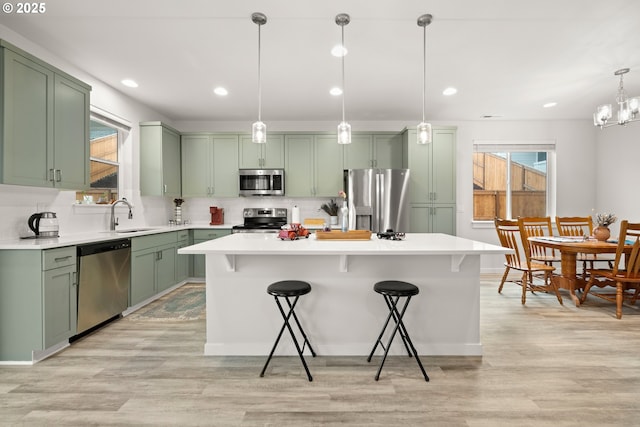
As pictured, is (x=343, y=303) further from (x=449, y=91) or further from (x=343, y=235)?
(x=449, y=91)

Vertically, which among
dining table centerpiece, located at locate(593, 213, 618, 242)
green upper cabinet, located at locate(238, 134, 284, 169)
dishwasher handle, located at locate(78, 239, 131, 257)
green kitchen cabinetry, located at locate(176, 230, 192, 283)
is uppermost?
green upper cabinet, located at locate(238, 134, 284, 169)

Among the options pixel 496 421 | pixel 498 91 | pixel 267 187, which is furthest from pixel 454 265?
pixel 267 187

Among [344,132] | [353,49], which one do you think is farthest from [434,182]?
[344,132]

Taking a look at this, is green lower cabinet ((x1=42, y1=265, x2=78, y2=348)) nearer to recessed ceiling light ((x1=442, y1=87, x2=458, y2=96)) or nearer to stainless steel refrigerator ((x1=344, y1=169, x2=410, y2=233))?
stainless steel refrigerator ((x1=344, y1=169, x2=410, y2=233))

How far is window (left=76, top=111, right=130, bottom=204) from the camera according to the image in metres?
3.76

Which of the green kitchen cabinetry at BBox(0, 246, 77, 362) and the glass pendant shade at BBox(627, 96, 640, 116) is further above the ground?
the glass pendant shade at BBox(627, 96, 640, 116)

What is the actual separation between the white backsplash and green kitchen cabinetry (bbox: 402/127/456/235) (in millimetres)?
1579

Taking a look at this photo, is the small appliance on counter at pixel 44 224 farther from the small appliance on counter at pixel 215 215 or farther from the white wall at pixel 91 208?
the small appliance on counter at pixel 215 215

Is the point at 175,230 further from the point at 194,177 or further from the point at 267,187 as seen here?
the point at 267,187

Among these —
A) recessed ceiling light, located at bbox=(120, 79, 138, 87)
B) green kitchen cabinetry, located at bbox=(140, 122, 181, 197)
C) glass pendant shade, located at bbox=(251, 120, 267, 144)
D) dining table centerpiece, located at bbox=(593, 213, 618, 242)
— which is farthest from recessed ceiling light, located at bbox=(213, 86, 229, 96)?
dining table centerpiece, located at bbox=(593, 213, 618, 242)

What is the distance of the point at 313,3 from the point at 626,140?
5.60 meters

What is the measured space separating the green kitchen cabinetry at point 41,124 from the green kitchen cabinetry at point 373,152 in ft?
11.5

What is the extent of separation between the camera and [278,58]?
3.21 metres

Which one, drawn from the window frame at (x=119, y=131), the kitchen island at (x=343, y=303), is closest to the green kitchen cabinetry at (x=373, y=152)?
the kitchen island at (x=343, y=303)
